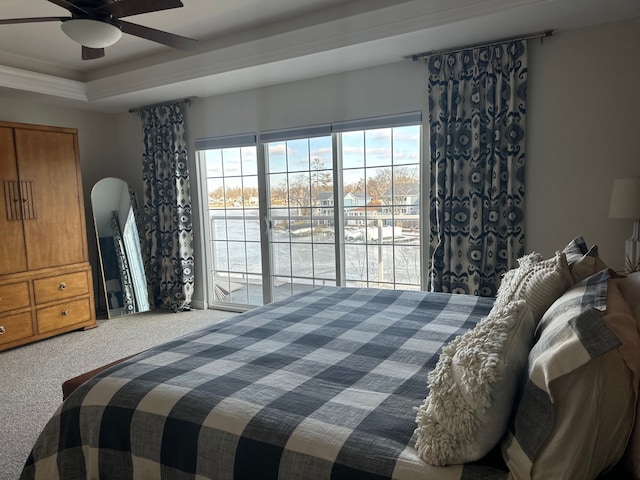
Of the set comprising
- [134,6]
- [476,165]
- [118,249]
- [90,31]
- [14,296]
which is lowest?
[14,296]

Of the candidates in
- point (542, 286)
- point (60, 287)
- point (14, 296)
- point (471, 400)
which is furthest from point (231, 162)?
point (471, 400)

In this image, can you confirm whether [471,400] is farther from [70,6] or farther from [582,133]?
[582,133]

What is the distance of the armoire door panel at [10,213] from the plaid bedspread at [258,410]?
2893 mm

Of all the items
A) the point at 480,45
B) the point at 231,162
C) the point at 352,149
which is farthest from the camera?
the point at 231,162

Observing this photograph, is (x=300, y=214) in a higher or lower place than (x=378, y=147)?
lower

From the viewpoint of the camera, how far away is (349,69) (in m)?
3.99

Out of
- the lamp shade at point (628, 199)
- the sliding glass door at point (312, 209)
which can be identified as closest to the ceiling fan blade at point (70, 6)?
the sliding glass door at point (312, 209)

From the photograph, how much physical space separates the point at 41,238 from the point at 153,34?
2.66 metres

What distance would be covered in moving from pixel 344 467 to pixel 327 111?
3535 mm

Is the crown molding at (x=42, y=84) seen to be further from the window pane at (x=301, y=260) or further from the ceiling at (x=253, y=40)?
the window pane at (x=301, y=260)

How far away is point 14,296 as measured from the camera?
3986mm

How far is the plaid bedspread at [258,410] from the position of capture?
118 centimetres

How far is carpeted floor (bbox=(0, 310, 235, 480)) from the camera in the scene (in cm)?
252

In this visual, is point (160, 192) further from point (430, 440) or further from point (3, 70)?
point (430, 440)
